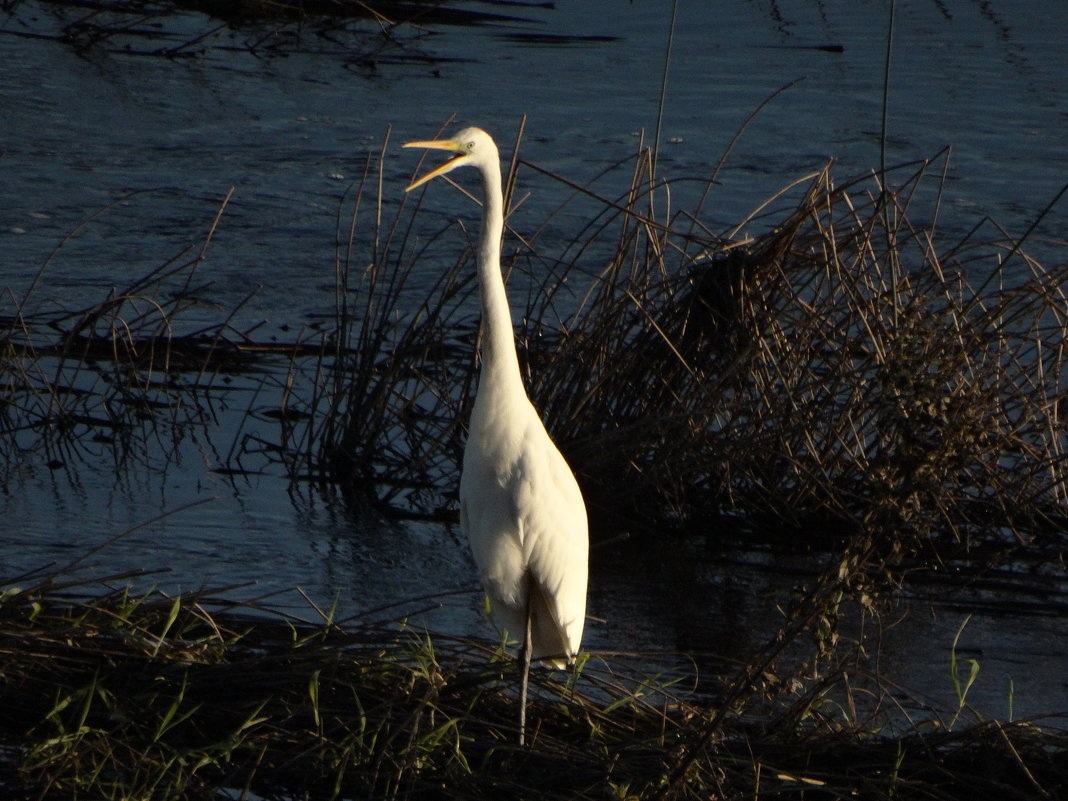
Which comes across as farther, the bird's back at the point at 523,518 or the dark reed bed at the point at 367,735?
the bird's back at the point at 523,518

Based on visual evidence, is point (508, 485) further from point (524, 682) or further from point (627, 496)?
point (627, 496)

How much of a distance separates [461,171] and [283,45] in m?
3.89

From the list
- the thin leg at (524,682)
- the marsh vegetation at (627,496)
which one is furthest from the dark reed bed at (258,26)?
the thin leg at (524,682)

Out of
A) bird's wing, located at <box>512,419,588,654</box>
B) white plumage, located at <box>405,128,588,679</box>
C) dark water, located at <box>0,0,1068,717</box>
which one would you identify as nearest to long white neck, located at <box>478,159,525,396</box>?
white plumage, located at <box>405,128,588,679</box>

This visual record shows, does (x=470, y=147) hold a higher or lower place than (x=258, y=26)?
higher

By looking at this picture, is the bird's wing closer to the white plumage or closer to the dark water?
the white plumage

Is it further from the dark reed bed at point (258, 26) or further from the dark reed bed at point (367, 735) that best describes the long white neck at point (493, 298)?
the dark reed bed at point (258, 26)

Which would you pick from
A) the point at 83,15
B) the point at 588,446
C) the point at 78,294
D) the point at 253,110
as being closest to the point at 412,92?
the point at 253,110

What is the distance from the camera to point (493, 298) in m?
3.30

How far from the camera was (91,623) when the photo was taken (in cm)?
337

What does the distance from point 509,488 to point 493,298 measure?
0.45m

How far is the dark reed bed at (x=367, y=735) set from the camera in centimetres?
301

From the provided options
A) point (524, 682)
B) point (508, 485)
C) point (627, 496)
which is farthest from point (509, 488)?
point (627, 496)

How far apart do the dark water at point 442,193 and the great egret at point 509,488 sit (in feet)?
1.58
